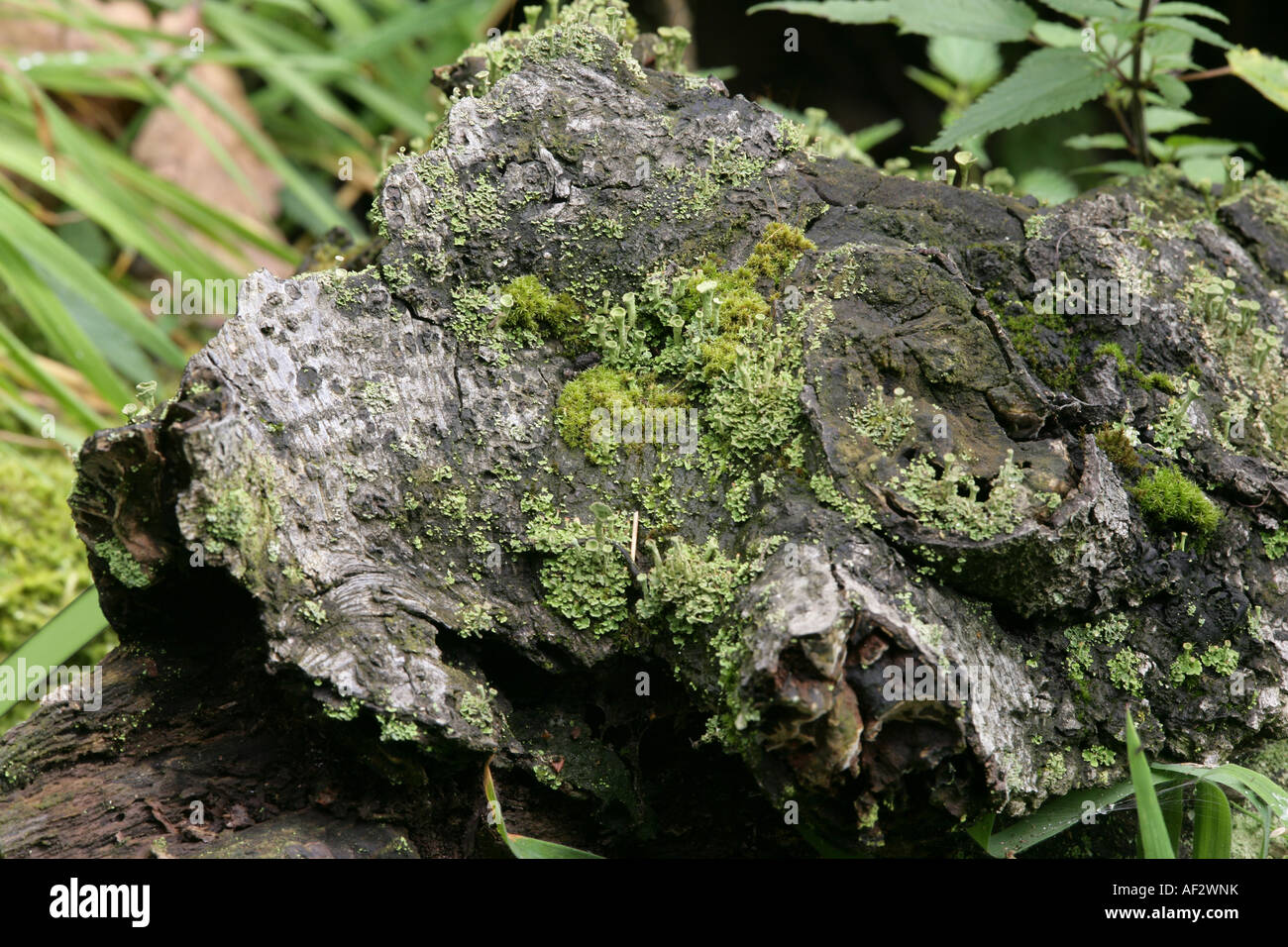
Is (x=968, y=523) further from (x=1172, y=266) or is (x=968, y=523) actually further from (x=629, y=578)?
(x=1172, y=266)

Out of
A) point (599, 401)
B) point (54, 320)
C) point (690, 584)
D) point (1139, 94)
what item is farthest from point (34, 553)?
point (1139, 94)

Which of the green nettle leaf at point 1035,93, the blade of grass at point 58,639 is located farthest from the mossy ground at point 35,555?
the green nettle leaf at point 1035,93

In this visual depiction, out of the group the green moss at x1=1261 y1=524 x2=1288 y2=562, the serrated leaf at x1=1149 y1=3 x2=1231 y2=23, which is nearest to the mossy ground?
the green moss at x1=1261 y1=524 x2=1288 y2=562

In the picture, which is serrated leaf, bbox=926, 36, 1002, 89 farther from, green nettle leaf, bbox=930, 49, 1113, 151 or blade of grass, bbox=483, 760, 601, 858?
blade of grass, bbox=483, 760, 601, 858

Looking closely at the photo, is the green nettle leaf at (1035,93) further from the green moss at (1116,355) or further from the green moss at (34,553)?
the green moss at (34,553)

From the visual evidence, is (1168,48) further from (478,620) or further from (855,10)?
(478,620)
